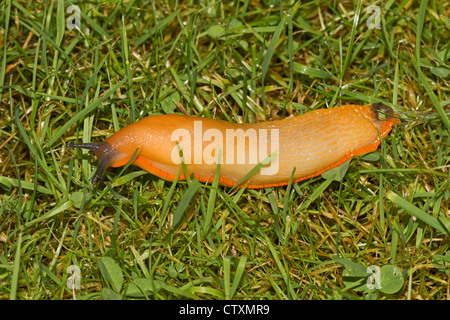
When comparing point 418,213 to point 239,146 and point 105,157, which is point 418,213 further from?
point 105,157

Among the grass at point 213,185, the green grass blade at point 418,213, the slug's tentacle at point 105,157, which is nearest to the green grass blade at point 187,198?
the grass at point 213,185

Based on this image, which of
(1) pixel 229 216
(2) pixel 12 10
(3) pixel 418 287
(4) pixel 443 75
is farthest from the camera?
(2) pixel 12 10

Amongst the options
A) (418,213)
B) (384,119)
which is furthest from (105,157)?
(418,213)

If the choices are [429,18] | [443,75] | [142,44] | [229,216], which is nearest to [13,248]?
[229,216]

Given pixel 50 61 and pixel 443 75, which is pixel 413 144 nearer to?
pixel 443 75

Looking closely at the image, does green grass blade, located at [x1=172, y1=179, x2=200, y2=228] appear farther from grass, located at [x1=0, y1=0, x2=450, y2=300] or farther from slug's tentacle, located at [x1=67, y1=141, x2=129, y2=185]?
slug's tentacle, located at [x1=67, y1=141, x2=129, y2=185]

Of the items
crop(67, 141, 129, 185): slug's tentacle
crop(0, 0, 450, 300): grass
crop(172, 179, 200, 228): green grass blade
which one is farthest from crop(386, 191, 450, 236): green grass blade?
crop(67, 141, 129, 185): slug's tentacle
